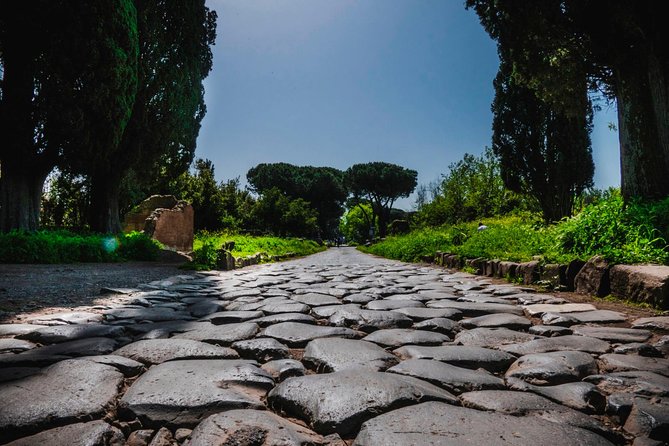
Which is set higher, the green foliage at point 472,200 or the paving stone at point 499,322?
the green foliage at point 472,200

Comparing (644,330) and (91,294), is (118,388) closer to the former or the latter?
(644,330)

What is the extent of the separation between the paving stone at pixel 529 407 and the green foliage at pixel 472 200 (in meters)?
17.1

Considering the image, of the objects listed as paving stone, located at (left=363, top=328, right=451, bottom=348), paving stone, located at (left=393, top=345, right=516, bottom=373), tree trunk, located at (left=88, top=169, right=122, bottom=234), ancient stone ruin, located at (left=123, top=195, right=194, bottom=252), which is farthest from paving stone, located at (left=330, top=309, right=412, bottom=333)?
tree trunk, located at (left=88, top=169, right=122, bottom=234)

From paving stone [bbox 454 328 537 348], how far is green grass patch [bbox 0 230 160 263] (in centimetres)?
765

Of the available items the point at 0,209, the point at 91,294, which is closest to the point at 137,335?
the point at 91,294

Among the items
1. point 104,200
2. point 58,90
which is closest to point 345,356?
point 58,90

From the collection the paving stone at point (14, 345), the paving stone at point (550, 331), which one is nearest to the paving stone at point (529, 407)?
the paving stone at point (550, 331)

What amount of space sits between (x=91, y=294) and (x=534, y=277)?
4.51m

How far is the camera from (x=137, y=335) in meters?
1.97

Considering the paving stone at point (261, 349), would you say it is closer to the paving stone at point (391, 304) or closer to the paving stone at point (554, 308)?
the paving stone at point (391, 304)

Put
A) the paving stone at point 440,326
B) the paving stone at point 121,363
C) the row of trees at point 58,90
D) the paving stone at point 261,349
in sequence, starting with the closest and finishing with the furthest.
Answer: the paving stone at point 121,363
the paving stone at point 261,349
the paving stone at point 440,326
the row of trees at point 58,90

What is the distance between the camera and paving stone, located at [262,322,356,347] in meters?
1.85

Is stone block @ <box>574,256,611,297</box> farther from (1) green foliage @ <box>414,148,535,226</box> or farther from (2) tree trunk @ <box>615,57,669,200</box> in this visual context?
(1) green foliage @ <box>414,148,535,226</box>

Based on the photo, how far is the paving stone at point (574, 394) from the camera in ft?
3.70
